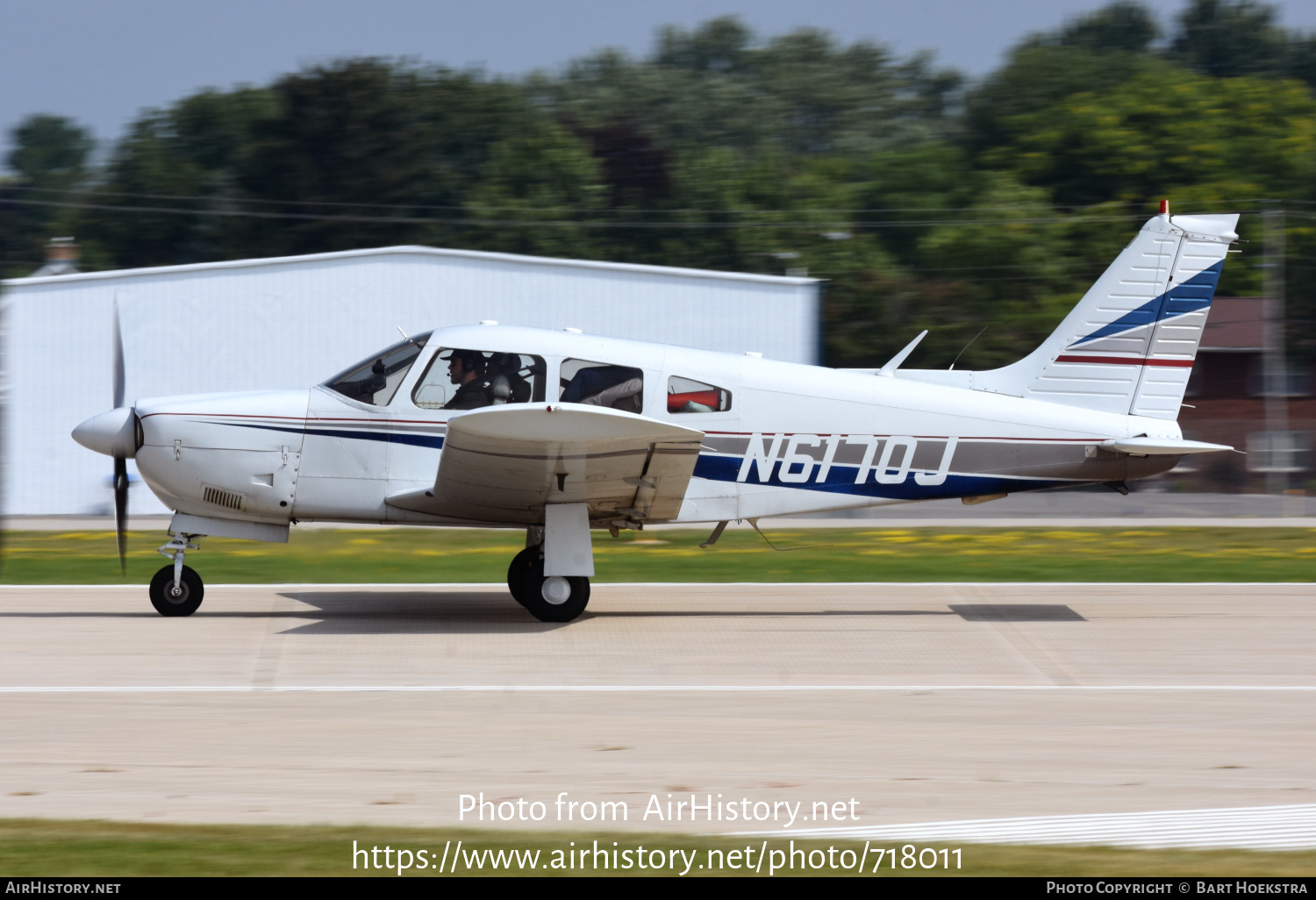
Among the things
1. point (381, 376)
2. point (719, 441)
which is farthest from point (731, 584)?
A: point (381, 376)

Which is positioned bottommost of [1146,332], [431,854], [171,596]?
[171,596]

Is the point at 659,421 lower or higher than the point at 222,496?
higher

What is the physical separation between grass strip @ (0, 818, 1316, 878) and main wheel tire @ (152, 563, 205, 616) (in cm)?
497

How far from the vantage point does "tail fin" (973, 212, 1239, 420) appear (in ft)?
35.4

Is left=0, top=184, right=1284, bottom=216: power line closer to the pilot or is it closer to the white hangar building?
the white hangar building

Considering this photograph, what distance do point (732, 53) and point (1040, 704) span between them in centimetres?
7996

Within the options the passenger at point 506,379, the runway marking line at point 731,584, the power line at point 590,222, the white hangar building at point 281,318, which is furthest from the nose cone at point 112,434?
the power line at point 590,222

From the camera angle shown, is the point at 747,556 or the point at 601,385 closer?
the point at 601,385

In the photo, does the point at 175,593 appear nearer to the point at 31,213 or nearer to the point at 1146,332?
the point at 1146,332

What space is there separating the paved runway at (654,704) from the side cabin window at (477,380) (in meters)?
1.74

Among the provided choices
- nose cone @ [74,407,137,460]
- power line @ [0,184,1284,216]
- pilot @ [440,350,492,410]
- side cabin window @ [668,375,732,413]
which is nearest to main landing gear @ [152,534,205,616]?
nose cone @ [74,407,137,460]

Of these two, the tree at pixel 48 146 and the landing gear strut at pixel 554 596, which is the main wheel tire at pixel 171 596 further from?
the tree at pixel 48 146

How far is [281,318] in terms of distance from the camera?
2209 cm

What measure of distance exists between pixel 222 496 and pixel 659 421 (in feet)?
11.1
